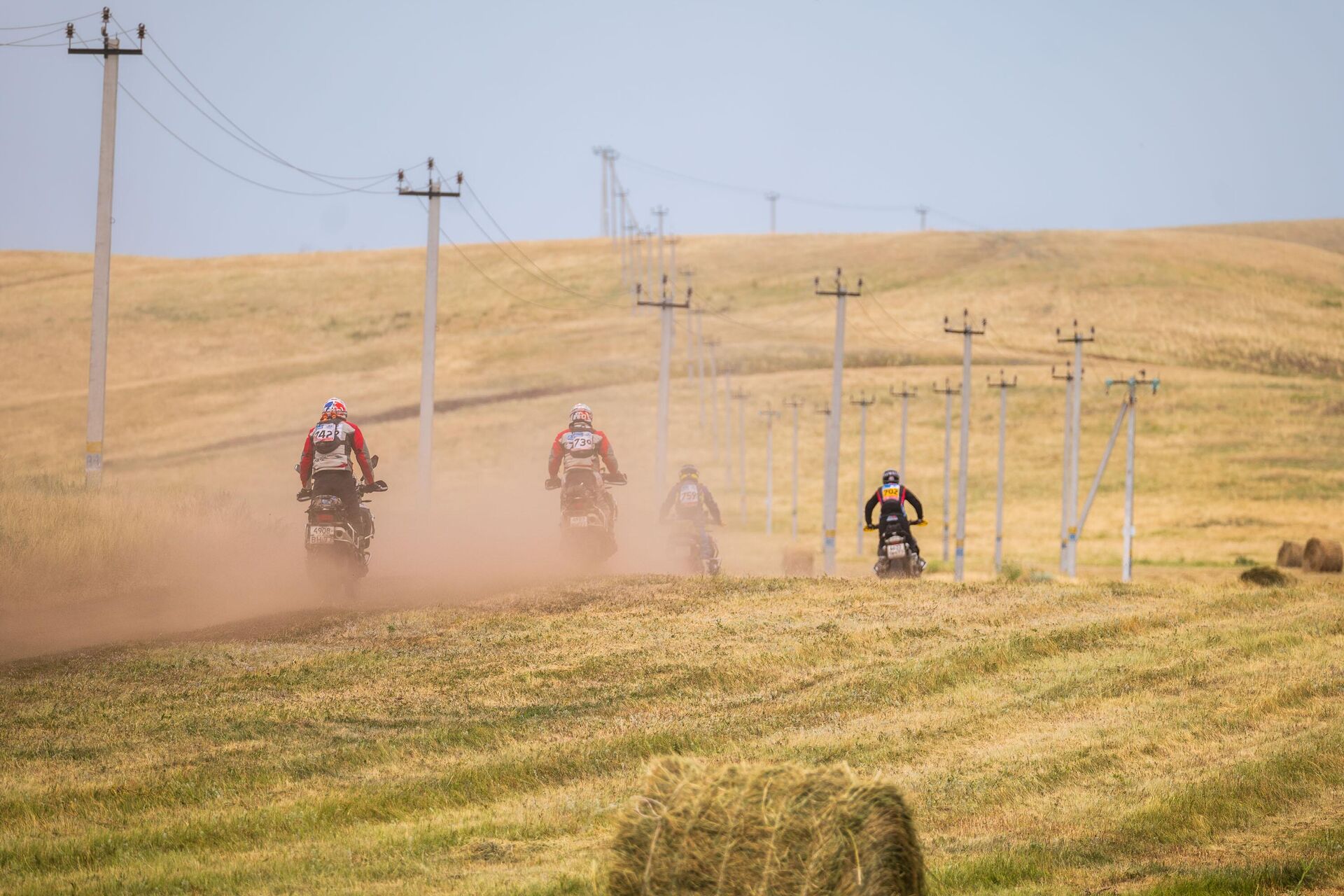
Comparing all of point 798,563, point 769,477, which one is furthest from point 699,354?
point 798,563

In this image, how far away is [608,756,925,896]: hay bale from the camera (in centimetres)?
759

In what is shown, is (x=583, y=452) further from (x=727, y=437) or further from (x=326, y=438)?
(x=727, y=437)

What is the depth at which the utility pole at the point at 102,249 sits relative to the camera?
27.4 metres

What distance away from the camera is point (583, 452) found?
81.2ft

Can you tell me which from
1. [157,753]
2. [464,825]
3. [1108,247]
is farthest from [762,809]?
[1108,247]

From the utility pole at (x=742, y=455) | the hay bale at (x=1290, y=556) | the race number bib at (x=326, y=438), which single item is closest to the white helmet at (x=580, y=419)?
the race number bib at (x=326, y=438)

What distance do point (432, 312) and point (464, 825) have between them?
2803cm

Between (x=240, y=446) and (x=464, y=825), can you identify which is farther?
(x=240, y=446)

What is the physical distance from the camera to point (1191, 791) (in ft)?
37.8

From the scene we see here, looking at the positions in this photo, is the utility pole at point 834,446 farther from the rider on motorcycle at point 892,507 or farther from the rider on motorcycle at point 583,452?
the rider on motorcycle at point 583,452

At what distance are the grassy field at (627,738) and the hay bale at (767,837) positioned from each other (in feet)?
2.60

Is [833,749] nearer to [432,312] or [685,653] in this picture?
[685,653]

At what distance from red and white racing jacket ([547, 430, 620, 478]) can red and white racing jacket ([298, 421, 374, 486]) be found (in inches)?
163

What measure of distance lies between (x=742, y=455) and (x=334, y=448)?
166ft
